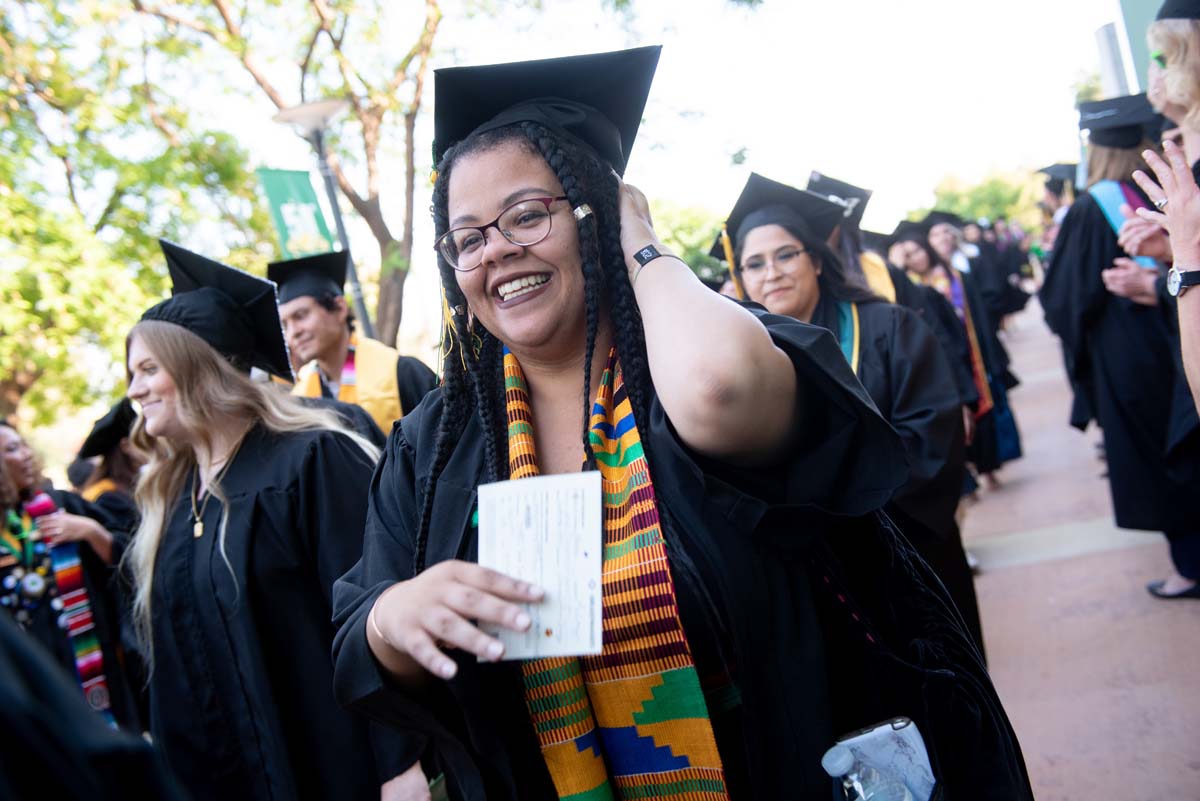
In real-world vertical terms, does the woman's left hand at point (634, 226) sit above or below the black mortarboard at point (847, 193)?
below

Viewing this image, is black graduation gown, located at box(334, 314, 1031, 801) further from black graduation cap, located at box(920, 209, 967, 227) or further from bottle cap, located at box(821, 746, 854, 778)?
black graduation cap, located at box(920, 209, 967, 227)

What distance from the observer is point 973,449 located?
771 cm

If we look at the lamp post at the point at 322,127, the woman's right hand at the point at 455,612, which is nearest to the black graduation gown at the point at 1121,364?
the woman's right hand at the point at 455,612

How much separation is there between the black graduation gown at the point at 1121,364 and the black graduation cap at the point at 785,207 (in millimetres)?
1522

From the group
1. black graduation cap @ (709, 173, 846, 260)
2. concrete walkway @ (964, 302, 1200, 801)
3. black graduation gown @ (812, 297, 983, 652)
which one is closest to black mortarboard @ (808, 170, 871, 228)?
black graduation cap @ (709, 173, 846, 260)

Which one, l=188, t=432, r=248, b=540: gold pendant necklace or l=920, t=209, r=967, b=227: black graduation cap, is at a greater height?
l=920, t=209, r=967, b=227: black graduation cap

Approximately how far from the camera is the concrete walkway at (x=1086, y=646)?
3.59m

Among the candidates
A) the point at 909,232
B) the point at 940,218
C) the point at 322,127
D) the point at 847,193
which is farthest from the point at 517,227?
the point at 940,218

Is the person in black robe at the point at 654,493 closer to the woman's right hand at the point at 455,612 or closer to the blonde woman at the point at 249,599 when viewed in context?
the woman's right hand at the point at 455,612

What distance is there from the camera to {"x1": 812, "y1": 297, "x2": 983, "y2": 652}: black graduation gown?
3.70 metres

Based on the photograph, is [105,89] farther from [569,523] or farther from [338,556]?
[569,523]

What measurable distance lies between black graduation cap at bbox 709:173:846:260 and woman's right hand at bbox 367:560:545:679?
2964 millimetres

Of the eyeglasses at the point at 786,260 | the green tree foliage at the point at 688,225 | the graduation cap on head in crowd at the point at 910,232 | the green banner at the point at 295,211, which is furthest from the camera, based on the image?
the green banner at the point at 295,211

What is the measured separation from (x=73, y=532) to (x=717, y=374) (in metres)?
4.10
